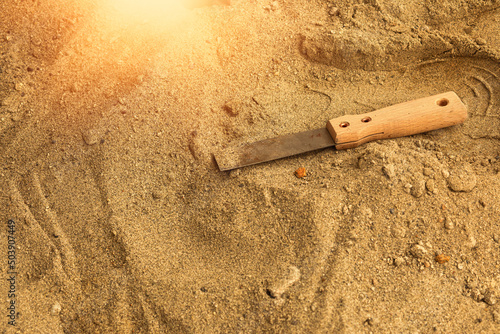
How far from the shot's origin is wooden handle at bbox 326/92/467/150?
1.73m

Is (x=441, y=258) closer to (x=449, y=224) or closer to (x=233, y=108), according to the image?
(x=449, y=224)

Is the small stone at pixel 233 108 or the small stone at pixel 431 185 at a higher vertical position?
the small stone at pixel 233 108

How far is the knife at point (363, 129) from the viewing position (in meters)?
1.73

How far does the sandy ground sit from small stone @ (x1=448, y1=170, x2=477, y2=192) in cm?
1

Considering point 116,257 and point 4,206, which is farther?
point 4,206

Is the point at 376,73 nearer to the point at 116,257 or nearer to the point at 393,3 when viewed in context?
the point at 393,3

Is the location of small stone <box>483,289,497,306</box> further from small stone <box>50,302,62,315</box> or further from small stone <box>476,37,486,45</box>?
small stone <box>50,302,62,315</box>

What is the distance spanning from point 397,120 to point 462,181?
0.36 metres

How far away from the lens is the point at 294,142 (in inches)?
69.9

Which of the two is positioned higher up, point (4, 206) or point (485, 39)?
point (4, 206)

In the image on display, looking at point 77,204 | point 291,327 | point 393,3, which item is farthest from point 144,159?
point 393,3

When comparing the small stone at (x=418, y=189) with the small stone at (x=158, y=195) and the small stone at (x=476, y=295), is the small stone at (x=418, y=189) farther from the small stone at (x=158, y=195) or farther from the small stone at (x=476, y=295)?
the small stone at (x=158, y=195)

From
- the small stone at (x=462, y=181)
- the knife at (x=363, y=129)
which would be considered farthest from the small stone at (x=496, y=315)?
the knife at (x=363, y=129)

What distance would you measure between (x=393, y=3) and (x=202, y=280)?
173cm
